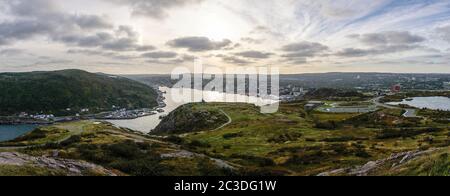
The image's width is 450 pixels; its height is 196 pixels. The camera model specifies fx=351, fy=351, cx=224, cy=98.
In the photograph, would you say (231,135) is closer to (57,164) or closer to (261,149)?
(261,149)

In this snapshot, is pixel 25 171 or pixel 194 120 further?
pixel 194 120

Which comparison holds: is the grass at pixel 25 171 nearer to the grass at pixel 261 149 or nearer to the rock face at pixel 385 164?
the grass at pixel 261 149

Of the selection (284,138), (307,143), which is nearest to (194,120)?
(284,138)

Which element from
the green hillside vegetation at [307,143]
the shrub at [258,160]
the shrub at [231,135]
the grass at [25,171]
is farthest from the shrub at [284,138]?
the grass at [25,171]

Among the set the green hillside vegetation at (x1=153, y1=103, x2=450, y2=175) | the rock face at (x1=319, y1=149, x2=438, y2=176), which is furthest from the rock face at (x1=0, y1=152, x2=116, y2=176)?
the rock face at (x1=319, y1=149, x2=438, y2=176)

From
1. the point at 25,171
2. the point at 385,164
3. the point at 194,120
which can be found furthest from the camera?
the point at 194,120

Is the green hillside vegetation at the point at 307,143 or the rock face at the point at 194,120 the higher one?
the green hillside vegetation at the point at 307,143
